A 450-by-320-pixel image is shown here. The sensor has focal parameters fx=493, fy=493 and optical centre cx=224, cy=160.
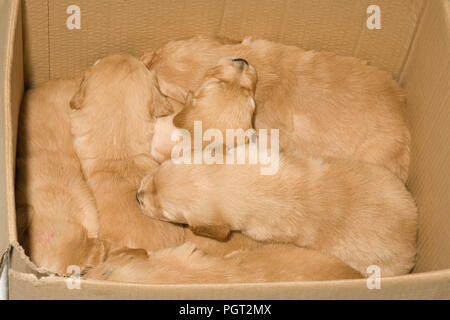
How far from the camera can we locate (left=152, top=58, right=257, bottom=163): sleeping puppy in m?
2.18

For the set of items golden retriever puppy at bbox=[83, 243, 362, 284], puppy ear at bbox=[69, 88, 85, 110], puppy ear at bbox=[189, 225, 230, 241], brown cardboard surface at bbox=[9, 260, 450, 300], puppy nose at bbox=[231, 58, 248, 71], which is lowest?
golden retriever puppy at bbox=[83, 243, 362, 284]

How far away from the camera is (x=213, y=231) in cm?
204

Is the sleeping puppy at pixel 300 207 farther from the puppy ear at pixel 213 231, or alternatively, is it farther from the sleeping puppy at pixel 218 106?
the sleeping puppy at pixel 218 106

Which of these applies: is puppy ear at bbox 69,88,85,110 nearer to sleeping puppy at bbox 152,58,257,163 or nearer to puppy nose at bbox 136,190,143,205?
sleeping puppy at bbox 152,58,257,163

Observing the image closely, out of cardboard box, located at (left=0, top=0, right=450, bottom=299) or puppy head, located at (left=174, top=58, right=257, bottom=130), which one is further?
puppy head, located at (left=174, top=58, right=257, bottom=130)

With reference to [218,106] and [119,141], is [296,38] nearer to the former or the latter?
[218,106]

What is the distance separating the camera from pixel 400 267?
2129 millimetres

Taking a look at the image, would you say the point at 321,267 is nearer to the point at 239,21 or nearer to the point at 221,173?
the point at 221,173

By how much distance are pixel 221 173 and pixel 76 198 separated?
70 cm

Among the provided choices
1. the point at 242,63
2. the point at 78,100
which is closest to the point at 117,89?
the point at 78,100

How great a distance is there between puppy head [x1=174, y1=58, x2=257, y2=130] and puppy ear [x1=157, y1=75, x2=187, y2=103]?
122 mm

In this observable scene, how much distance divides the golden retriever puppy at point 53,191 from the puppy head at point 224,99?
56 cm

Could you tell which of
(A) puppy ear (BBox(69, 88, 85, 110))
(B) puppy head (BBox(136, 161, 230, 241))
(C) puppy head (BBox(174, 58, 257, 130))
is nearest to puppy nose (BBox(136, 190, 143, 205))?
(B) puppy head (BBox(136, 161, 230, 241))
